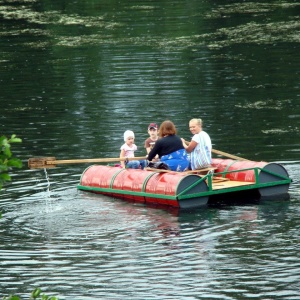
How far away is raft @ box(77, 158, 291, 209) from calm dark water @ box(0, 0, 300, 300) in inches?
11.0

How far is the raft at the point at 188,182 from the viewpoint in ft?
54.7

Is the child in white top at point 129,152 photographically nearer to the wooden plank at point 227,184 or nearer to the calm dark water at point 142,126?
the calm dark water at point 142,126

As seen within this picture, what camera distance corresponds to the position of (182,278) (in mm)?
12734

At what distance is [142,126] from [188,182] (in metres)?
7.96

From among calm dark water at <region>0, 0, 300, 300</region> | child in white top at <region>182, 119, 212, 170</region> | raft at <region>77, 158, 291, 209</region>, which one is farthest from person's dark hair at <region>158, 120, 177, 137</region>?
calm dark water at <region>0, 0, 300, 300</region>

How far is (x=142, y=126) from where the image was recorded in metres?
24.5

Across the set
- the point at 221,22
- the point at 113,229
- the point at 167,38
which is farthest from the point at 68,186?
the point at 221,22

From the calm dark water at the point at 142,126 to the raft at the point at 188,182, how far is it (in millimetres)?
281

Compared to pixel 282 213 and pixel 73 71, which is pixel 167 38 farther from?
pixel 282 213

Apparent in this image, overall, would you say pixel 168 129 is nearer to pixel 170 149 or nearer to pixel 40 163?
pixel 170 149

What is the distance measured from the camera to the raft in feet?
54.7

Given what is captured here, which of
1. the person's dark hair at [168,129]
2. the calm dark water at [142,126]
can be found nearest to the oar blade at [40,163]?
the calm dark water at [142,126]

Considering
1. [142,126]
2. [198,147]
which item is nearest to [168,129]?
[198,147]

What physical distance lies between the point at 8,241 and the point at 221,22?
2902cm
